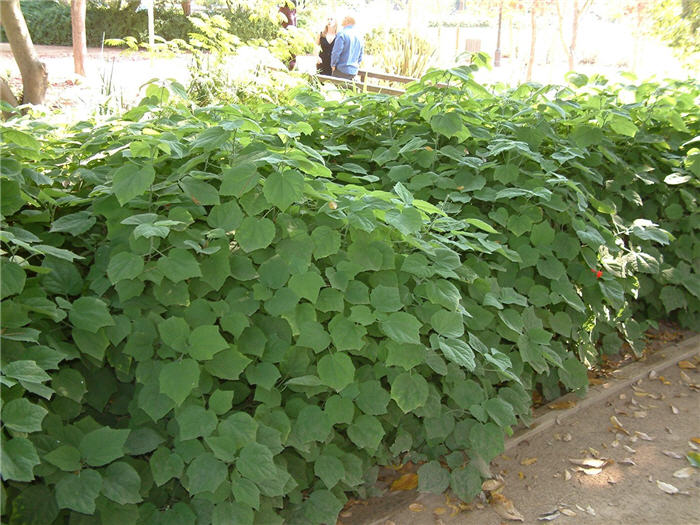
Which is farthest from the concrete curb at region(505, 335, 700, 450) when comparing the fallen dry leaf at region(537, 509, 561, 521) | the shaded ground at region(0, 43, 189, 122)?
the shaded ground at region(0, 43, 189, 122)

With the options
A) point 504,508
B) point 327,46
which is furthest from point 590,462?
point 327,46

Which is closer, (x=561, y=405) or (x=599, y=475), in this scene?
(x=599, y=475)

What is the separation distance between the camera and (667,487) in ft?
8.28

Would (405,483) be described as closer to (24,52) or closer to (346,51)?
(346,51)

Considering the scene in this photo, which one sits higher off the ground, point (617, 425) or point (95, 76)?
point (95, 76)

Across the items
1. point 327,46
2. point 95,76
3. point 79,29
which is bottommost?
point 95,76

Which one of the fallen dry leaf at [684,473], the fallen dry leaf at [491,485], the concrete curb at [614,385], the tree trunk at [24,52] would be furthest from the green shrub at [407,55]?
the fallen dry leaf at [491,485]

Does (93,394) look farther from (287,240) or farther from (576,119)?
(576,119)

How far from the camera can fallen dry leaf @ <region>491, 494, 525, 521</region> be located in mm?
2314

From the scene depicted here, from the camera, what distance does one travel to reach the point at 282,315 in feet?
6.71

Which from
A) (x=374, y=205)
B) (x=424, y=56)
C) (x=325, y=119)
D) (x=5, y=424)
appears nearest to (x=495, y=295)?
(x=374, y=205)

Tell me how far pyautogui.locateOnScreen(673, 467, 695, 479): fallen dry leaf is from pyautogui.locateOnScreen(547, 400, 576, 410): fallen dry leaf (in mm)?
519

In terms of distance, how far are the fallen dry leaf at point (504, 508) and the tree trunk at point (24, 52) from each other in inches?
304

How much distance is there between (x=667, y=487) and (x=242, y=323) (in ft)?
5.86
